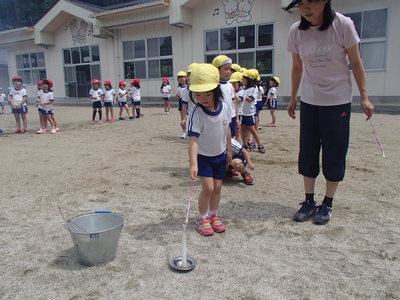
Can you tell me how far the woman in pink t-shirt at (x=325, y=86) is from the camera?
2.84 m

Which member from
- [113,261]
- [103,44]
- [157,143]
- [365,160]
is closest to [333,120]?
[113,261]

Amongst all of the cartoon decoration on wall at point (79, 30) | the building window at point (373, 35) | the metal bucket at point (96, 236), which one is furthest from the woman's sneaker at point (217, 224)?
the cartoon decoration on wall at point (79, 30)

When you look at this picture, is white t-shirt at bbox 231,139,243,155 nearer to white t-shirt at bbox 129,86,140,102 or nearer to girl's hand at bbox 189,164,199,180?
girl's hand at bbox 189,164,199,180

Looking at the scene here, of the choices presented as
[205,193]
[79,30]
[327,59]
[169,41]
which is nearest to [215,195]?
[205,193]

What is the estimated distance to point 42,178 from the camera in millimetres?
4980

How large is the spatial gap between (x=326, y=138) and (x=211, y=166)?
1.15 meters

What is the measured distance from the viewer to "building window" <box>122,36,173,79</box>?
18.6m

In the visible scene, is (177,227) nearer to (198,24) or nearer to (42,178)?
(42,178)

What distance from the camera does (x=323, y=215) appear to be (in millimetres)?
3211

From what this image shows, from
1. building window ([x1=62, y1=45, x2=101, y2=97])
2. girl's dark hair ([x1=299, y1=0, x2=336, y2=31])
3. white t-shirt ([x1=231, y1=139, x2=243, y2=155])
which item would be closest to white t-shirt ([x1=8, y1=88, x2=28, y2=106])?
white t-shirt ([x1=231, y1=139, x2=243, y2=155])

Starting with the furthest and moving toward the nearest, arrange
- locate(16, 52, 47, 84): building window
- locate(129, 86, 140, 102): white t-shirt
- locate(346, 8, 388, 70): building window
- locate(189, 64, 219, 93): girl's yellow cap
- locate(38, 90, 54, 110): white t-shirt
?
→ locate(16, 52, 47, 84): building window < locate(129, 86, 140, 102): white t-shirt < locate(346, 8, 388, 70): building window < locate(38, 90, 54, 110): white t-shirt < locate(189, 64, 219, 93): girl's yellow cap

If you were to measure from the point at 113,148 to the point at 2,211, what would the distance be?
3.59 meters

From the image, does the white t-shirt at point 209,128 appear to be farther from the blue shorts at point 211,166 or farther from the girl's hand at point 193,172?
the girl's hand at point 193,172

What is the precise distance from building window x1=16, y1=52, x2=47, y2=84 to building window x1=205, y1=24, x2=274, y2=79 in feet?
46.4
